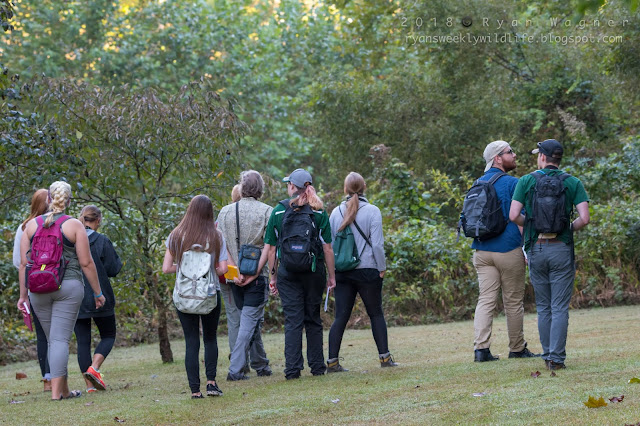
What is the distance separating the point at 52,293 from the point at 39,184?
265 cm

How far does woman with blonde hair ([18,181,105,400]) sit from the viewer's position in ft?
26.2

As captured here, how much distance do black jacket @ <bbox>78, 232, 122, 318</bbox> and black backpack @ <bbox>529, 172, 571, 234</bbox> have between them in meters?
4.36

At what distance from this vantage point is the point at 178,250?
25.0 feet

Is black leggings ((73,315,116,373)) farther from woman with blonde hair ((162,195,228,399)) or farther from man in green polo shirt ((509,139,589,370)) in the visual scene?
man in green polo shirt ((509,139,589,370))

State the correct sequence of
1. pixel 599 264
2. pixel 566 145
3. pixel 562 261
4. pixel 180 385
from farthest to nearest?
pixel 566 145 < pixel 599 264 < pixel 180 385 < pixel 562 261

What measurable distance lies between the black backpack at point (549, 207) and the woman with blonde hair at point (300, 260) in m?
2.10

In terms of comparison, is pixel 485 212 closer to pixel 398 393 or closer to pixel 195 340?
pixel 398 393

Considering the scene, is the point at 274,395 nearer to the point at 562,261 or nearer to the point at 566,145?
the point at 562,261

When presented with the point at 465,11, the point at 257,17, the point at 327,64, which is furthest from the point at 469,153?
the point at 257,17

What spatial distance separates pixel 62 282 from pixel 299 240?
2.23m

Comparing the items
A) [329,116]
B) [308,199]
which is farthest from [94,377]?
[329,116]

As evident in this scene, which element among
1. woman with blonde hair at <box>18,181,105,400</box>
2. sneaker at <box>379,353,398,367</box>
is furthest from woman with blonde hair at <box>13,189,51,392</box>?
sneaker at <box>379,353,398,367</box>

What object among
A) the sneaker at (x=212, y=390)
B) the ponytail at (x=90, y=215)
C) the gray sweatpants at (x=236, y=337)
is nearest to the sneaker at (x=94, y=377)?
the gray sweatpants at (x=236, y=337)

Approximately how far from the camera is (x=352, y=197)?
9.04m
